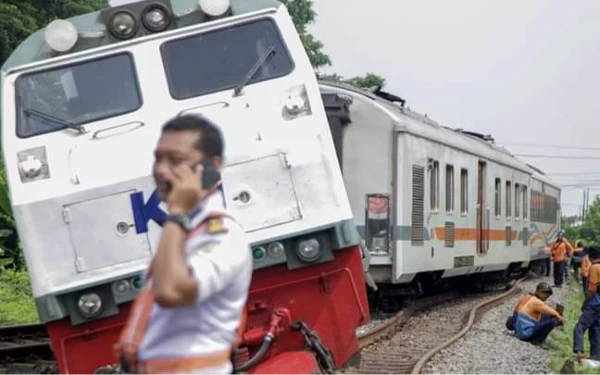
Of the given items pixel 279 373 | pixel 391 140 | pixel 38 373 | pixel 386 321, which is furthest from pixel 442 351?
pixel 279 373

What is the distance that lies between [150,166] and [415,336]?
6.64 m

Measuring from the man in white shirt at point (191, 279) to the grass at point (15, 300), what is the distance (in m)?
12.5

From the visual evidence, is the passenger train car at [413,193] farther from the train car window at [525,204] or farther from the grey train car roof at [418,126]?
the train car window at [525,204]

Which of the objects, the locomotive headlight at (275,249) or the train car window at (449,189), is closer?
the locomotive headlight at (275,249)

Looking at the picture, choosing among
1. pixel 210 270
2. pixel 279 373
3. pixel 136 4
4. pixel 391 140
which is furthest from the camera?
pixel 391 140

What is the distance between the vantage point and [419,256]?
12484mm

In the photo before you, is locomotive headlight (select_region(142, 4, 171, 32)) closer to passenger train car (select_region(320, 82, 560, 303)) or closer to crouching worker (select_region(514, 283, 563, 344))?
passenger train car (select_region(320, 82, 560, 303))

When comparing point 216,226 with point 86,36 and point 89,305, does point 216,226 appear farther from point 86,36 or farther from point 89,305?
point 86,36

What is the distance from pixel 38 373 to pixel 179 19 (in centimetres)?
358

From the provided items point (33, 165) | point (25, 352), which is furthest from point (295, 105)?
point (25, 352)

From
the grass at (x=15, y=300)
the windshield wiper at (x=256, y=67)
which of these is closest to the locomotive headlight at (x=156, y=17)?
the windshield wiper at (x=256, y=67)

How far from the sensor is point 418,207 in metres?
12.4

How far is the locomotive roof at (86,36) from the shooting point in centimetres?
652

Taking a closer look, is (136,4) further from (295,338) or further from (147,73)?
(295,338)
